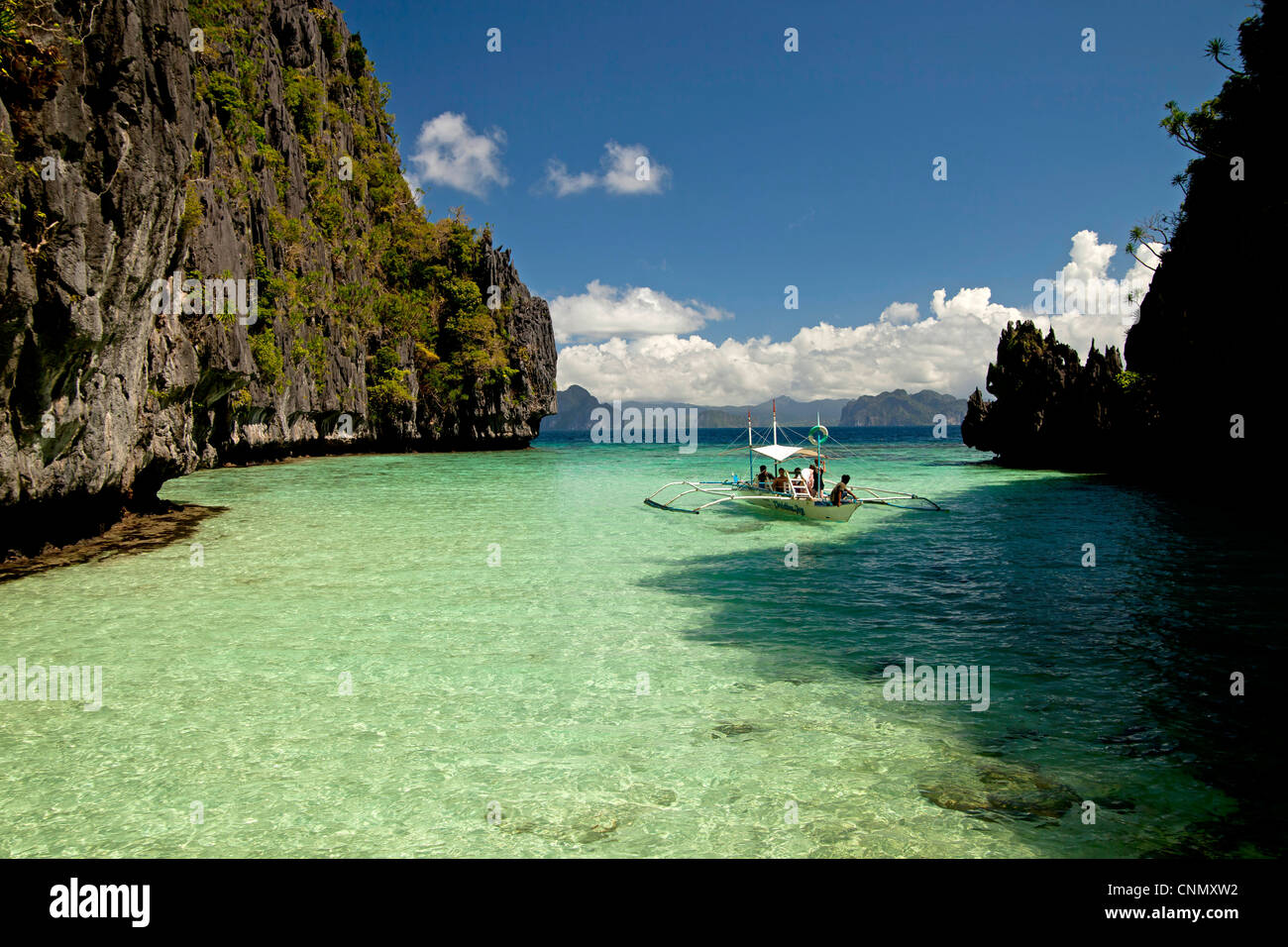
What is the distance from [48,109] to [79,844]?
12.5 meters

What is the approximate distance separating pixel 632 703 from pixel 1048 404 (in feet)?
142

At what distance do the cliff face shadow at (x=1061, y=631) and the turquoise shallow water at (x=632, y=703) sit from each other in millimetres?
54

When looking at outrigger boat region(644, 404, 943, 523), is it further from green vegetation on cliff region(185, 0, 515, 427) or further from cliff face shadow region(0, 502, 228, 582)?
green vegetation on cliff region(185, 0, 515, 427)

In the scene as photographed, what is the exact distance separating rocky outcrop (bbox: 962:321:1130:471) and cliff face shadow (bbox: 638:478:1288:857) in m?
20.0

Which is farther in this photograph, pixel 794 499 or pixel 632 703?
pixel 794 499

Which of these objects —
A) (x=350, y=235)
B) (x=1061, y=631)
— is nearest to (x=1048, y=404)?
(x=1061, y=631)

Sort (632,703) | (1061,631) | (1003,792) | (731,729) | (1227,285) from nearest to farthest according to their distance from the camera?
(1003,792) < (731,729) < (632,703) < (1061,631) < (1227,285)

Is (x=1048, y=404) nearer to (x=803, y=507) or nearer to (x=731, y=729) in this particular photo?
(x=803, y=507)

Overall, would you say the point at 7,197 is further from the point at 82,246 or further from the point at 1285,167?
the point at 1285,167

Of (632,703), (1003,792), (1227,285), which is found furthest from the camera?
(1227,285)

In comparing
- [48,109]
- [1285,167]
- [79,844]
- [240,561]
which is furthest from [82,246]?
[1285,167]

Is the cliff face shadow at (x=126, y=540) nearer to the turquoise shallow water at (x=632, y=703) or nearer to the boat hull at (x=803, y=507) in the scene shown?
the turquoise shallow water at (x=632, y=703)

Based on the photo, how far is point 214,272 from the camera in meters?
27.7

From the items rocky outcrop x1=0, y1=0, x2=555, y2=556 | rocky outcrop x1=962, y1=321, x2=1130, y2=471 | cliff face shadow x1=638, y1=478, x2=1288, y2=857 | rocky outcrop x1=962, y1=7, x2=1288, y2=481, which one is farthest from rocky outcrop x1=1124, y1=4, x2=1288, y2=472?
rocky outcrop x1=0, y1=0, x2=555, y2=556
